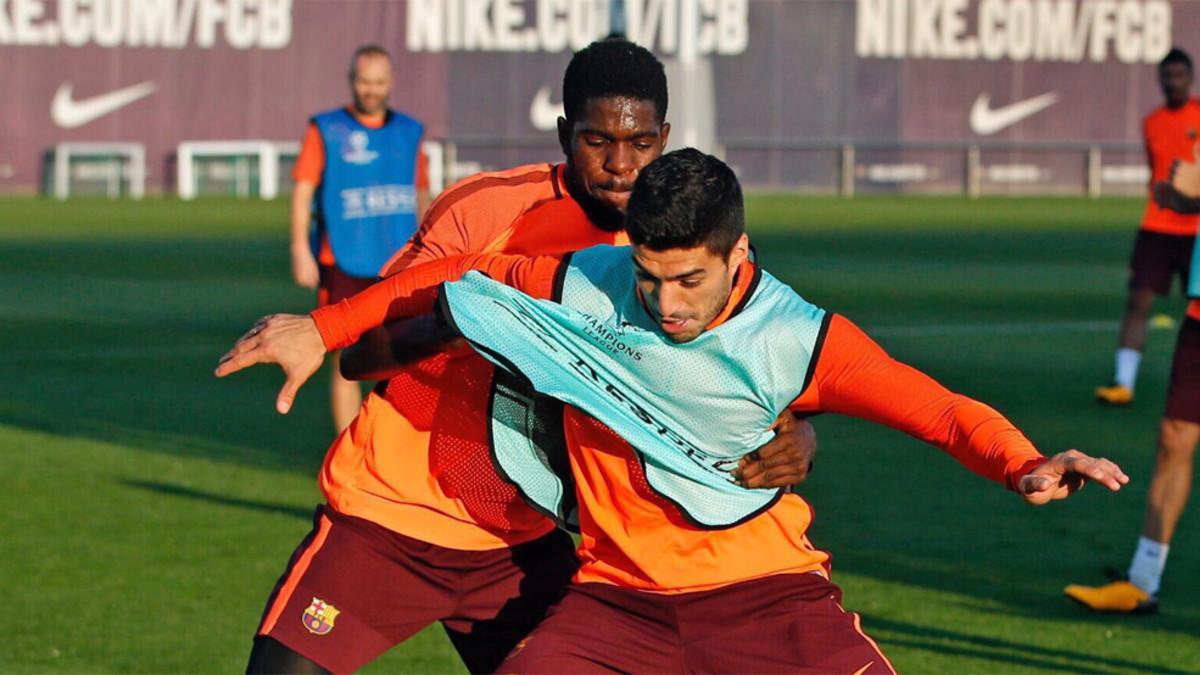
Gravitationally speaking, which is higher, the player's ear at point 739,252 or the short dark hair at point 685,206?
the short dark hair at point 685,206

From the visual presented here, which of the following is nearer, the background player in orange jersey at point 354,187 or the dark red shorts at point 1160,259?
the background player in orange jersey at point 354,187

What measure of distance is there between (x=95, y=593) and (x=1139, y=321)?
27.0 ft

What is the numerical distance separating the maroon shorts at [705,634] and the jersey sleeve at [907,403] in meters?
0.48

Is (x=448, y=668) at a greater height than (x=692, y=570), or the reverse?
(x=692, y=570)

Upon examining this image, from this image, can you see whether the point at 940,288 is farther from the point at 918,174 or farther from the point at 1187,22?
the point at 1187,22

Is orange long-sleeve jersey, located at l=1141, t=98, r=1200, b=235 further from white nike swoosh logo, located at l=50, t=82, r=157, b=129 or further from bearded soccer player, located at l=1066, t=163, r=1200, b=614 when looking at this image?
white nike swoosh logo, located at l=50, t=82, r=157, b=129

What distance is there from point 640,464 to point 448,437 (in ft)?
2.26

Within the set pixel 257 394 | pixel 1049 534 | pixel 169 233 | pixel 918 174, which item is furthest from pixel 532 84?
pixel 1049 534

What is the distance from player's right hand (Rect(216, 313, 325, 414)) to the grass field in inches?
113

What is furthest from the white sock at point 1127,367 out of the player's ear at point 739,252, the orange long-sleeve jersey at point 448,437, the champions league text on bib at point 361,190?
the player's ear at point 739,252

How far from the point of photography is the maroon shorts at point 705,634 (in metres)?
4.72

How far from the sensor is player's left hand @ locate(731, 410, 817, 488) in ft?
15.6

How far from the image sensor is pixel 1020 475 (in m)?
4.36

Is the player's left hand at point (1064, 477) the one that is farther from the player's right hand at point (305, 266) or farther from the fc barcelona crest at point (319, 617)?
the player's right hand at point (305, 266)
